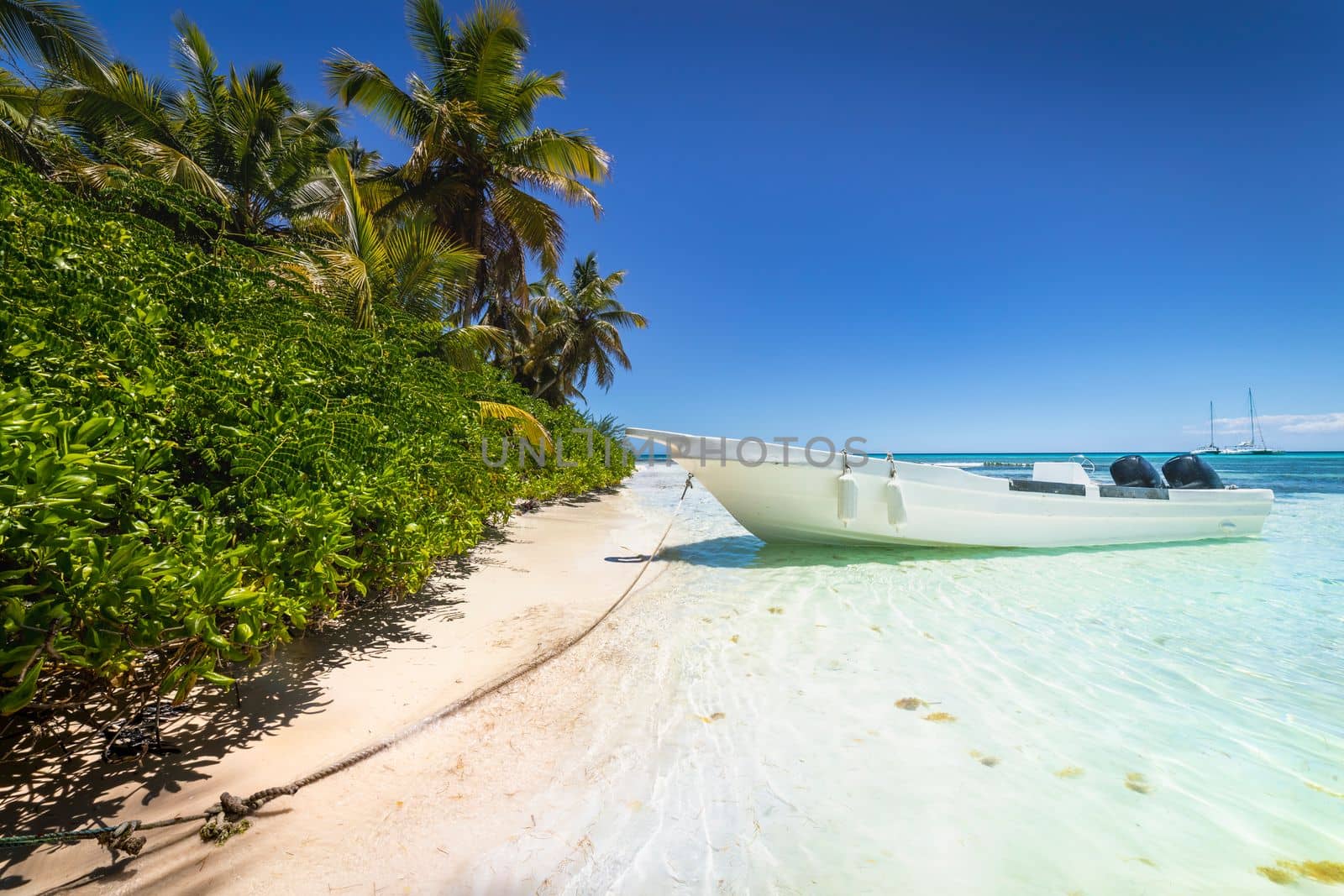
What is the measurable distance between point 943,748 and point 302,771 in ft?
8.50

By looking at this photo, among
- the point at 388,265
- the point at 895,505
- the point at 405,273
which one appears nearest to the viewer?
the point at 895,505

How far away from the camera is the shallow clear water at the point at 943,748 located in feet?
5.23

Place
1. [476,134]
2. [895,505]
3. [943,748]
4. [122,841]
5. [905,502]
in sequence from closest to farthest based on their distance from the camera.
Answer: [122,841], [943,748], [895,505], [905,502], [476,134]

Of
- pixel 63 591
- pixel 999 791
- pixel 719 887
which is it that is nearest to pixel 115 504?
pixel 63 591

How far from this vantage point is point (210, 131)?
10.9 metres

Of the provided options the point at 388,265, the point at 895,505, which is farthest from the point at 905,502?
the point at 388,265

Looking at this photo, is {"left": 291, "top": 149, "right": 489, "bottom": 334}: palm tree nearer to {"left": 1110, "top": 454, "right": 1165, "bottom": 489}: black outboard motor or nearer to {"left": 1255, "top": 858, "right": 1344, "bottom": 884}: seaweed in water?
{"left": 1255, "top": 858, "right": 1344, "bottom": 884}: seaweed in water

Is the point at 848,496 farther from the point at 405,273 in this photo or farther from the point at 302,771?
the point at 405,273

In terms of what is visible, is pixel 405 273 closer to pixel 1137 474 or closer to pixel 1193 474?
pixel 1137 474

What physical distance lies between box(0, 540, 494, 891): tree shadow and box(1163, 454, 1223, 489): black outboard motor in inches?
457

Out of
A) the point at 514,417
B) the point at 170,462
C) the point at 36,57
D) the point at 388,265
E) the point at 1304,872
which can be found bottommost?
the point at 1304,872

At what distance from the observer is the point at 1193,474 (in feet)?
27.2

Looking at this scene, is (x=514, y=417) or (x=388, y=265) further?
(x=388, y=265)

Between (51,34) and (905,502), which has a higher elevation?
(51,34)
